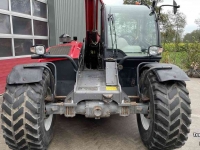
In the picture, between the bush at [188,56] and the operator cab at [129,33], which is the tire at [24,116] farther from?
the bush at [188,56]

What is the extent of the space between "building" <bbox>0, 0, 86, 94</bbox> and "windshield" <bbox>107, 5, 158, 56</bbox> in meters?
4.14

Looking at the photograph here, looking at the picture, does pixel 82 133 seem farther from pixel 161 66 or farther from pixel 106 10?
pixel 106 10

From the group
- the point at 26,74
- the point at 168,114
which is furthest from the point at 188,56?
the point at 26,74

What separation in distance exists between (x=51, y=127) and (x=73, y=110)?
75cm

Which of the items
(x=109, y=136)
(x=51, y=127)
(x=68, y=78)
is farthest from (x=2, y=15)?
(x=109, y=136)

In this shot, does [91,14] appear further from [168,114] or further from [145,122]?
[168,114]

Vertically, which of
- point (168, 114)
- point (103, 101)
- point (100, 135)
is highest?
point (103, 101)

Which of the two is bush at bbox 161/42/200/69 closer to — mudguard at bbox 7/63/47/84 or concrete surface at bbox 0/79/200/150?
concrete surface at bbox 0/79/200/150

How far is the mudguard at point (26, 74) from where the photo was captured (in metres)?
2.81

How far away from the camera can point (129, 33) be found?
3906 millimetres

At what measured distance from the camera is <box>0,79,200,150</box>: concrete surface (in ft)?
11.2

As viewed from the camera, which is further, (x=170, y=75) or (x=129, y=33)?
(x=129, y=33)

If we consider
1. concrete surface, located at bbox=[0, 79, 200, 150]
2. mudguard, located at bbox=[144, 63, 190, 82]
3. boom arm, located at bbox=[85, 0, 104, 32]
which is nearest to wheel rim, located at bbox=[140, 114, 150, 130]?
concrete surface, located at bbox=[0, 79, 200, 150]

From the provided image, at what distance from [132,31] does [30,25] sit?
17.5ft
